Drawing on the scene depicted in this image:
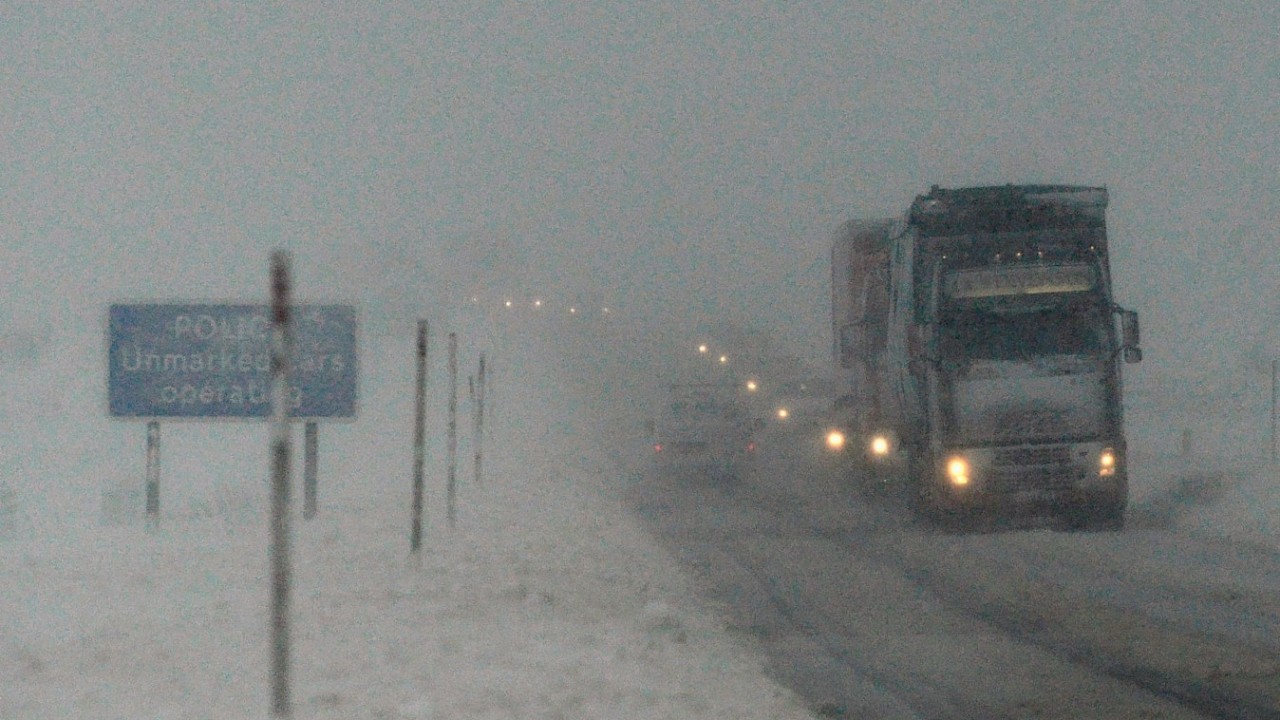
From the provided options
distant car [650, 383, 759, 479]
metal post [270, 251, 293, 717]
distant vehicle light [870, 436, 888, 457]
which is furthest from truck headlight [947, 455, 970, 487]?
metal post [270, 251, 293, 717]

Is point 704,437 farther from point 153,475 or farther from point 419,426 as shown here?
point 419,426

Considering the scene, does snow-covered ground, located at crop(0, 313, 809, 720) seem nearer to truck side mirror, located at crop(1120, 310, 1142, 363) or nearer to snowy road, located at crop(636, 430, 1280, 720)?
snowy road, located at crop(636, 430, 1280, 720)

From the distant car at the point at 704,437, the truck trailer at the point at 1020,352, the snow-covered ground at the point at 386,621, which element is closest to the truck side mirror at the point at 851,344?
the distant car at the point at 704,437

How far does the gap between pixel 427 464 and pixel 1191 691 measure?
32.0 meters

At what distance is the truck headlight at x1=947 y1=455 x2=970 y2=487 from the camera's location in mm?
21141

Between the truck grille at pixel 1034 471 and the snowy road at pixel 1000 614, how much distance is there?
0.72 meters

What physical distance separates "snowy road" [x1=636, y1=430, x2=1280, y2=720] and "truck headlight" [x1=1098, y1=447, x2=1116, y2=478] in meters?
0.92

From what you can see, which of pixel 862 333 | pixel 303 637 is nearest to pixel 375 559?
pixel 303 637

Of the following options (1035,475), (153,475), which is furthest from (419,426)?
(1035,475)

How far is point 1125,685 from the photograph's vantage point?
10508 millimetres

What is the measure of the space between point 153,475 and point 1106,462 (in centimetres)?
1243

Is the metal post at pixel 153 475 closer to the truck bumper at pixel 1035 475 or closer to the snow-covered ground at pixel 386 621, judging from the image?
the snow-covered ground at pixel 386 621

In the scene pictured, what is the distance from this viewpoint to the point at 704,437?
3300cm

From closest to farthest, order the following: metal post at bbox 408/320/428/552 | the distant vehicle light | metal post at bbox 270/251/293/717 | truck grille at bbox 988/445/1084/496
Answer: metal post at bbox 270/251/293/717, metal post at bbox 408/320/428/552, truck grille at bbox 988/445/1084/496, the distant vehicle light
